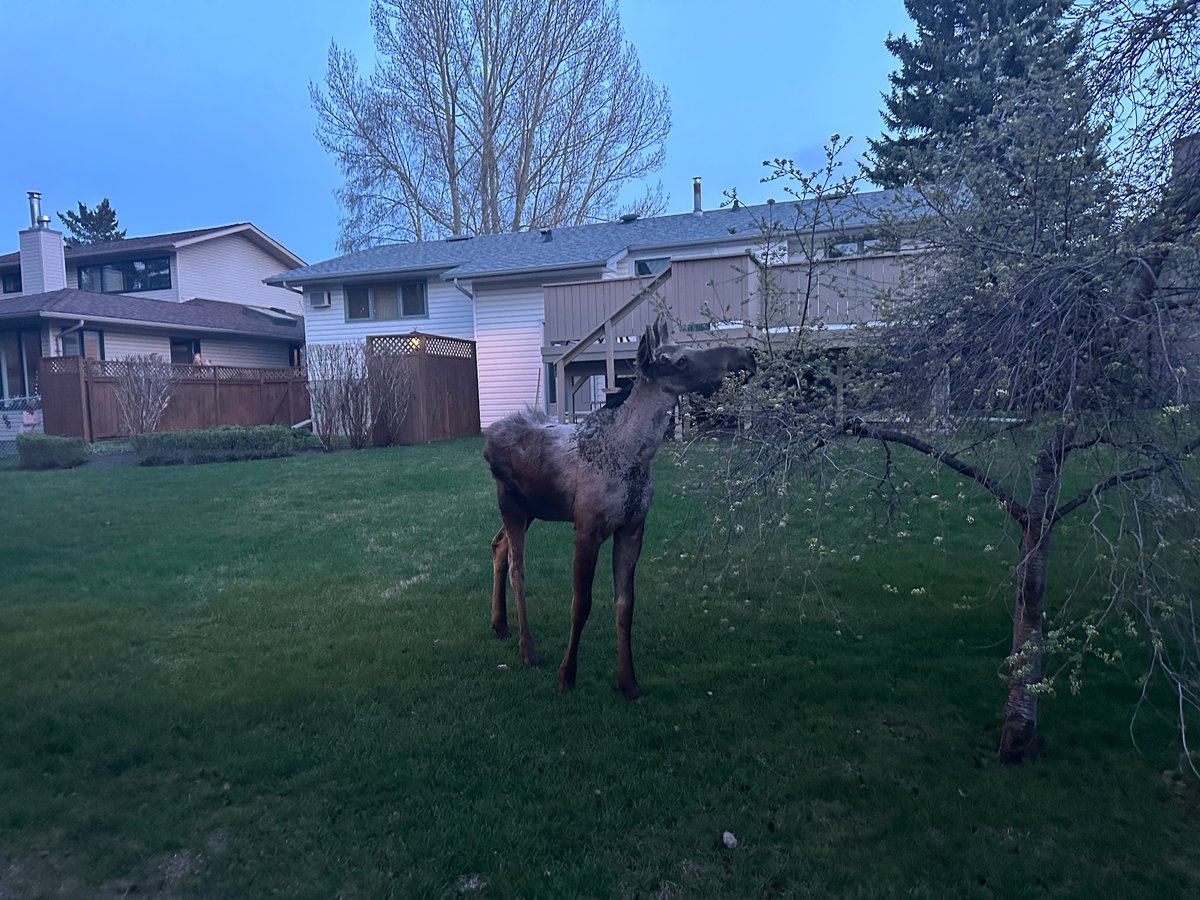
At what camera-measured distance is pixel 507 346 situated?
2109 cm

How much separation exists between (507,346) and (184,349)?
12201 mm

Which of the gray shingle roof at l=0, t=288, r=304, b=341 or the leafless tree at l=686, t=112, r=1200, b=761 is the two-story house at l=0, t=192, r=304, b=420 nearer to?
the gray shingle roof at l=0, t=288, r=304, b=341

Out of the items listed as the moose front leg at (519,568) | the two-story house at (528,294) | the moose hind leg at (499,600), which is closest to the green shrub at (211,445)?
the two-story house at (528,294)

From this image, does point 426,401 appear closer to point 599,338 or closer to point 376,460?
point 376,460

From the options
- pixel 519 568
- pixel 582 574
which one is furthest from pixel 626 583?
pixel 519 568

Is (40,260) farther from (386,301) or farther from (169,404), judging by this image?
(386,301)

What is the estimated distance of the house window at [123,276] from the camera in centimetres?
2917

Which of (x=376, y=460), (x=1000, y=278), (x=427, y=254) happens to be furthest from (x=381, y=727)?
(x=427, y=254)

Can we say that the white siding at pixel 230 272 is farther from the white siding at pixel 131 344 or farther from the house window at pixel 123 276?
the white siding at pixel 131 344

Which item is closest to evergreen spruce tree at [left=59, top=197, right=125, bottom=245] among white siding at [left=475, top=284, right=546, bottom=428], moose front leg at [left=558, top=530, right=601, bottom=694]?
white siding at [left=475, top=284, right=546, bottom=428]

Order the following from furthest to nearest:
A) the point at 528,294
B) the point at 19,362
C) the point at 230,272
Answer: the point at 230,272 → the point at 19,362 → the point at 528,294

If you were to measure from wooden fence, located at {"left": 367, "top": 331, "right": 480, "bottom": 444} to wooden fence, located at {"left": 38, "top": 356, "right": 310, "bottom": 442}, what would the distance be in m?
5.69

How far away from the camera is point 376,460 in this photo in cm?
1469

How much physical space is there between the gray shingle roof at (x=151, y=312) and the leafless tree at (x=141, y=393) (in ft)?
17.9
